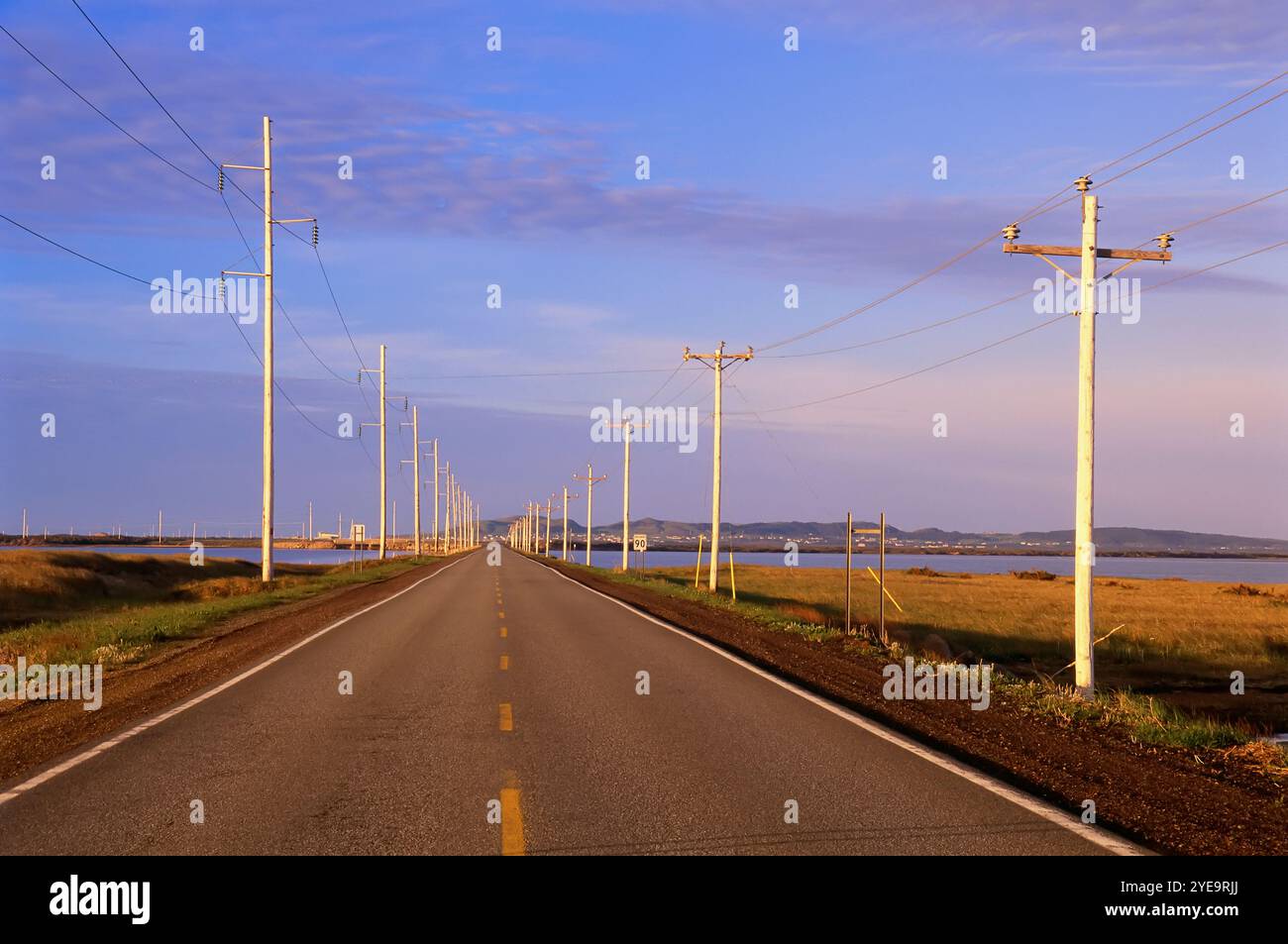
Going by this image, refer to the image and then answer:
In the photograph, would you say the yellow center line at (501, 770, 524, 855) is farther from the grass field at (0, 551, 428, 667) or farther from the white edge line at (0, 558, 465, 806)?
the grass field at (0, 551, 428, 667)

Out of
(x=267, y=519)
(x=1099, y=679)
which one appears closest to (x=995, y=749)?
(x=1099, y=679)

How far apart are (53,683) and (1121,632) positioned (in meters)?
31.3

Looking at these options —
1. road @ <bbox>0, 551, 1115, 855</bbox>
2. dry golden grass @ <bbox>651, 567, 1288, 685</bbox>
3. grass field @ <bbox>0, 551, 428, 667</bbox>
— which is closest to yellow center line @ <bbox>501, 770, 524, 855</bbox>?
road @ <bbox>0, 551, 1115, 855</bbox>

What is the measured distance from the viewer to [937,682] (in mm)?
16484

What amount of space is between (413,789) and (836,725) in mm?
5117

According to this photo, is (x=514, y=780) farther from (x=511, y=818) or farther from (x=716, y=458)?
(x=716, y=458)

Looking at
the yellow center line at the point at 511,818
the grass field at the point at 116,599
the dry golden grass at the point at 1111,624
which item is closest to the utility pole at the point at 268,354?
the grass field at the point at 116,599

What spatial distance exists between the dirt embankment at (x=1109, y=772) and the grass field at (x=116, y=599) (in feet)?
44.0

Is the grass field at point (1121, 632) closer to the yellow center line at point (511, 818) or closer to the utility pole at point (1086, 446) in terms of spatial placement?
the utility pole at point (1086, 446)

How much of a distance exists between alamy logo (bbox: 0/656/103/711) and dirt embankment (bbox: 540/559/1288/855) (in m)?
9.73

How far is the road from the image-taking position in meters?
7.26
